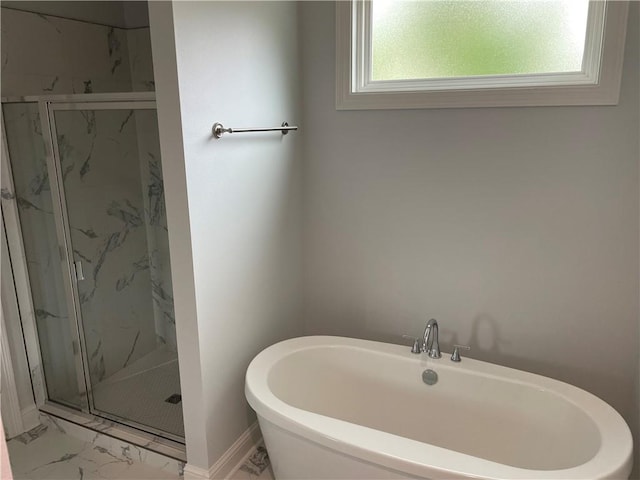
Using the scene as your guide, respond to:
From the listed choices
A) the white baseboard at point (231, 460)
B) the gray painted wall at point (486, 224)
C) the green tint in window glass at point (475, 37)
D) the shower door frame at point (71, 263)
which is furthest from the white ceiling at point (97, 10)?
the white baseboard at point (231, 460)

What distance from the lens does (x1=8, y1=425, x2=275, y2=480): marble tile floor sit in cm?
221

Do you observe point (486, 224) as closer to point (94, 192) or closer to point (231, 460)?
point (231, 460)

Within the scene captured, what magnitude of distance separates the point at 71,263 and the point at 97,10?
1332 millimetres

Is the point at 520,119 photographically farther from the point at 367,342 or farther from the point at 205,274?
the point at 205,274

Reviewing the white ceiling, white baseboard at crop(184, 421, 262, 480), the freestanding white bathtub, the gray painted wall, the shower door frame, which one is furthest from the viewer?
the white ceiling

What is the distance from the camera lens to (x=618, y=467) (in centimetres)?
151

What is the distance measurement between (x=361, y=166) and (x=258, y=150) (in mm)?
508

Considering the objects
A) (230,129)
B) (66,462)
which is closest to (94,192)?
(230,129)

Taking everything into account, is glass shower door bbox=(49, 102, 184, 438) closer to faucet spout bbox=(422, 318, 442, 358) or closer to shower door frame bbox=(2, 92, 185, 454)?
shower door frame bbox=(2, 92, 185, 454)

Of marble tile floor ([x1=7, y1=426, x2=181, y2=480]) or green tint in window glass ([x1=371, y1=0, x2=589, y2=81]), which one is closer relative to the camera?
green tint in window glass ([x1=371, y1=0, x2=589, y2=81])

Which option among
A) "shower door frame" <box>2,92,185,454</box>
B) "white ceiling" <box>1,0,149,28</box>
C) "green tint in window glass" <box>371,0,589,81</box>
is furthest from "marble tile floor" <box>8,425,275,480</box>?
"white ceiling" <box>1,0,149,28</box>

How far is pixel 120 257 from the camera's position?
9.26 ft

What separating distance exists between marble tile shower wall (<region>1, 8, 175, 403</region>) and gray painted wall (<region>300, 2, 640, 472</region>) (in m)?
0.96

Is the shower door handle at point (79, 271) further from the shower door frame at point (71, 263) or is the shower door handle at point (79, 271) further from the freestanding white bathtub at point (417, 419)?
the freestanding white bathtub at point (417, 419)
